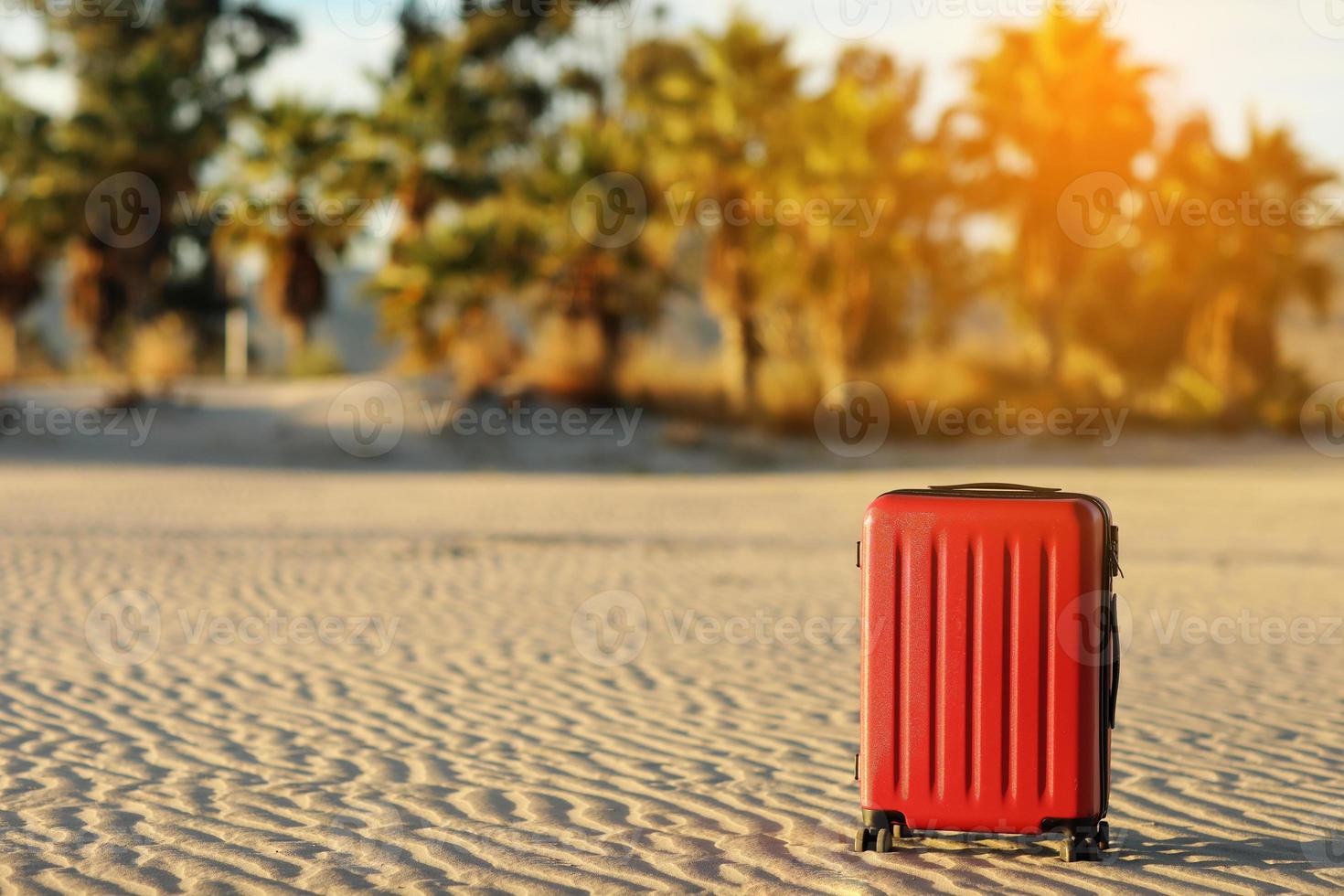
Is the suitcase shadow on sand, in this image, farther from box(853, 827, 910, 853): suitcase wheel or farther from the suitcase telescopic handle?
the suitcase telescopic handle

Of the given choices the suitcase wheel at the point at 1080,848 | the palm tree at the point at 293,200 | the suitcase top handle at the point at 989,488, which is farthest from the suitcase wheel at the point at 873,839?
the palm tree at the point at 293,200

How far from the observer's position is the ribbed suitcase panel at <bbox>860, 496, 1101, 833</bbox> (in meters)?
4.39

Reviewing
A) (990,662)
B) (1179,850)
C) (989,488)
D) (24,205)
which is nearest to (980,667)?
(990,662)

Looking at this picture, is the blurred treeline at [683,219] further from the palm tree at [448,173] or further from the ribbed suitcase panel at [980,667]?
the ribbed suitcase panel at [980,667]

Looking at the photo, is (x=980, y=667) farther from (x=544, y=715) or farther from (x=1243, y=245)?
(x=1243, y=245)

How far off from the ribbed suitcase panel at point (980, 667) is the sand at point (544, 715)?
0.23 meters

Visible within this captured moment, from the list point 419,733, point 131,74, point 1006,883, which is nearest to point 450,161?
point 131,74

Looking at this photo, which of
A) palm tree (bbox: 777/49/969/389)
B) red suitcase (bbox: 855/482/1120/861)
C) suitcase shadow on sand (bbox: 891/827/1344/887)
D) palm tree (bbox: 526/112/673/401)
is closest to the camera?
red suitcase (bbox: 855/482/1120/861)

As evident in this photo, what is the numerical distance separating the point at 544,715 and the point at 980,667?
2926mm

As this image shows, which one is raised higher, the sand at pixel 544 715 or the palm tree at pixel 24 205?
the palm tree at pixel 24 205

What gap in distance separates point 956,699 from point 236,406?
25395 mm

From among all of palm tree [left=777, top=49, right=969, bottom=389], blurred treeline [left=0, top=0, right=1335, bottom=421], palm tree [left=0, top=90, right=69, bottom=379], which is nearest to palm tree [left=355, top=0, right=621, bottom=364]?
blurred treeline [left=0, top=0, right=1335, bottom=421]

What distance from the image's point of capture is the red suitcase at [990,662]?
14.4 ft

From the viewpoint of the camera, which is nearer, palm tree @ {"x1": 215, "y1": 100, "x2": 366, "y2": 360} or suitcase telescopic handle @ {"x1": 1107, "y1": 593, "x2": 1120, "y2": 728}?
suitcase telescopic handle @ {"x1": 1107, "y1": 593, "x2": 1120, "y2": 728}
